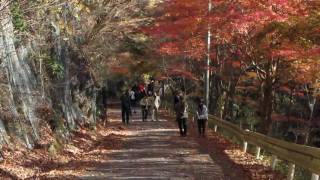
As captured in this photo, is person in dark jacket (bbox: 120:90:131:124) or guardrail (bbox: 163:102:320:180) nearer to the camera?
guardrail (bbox: 163:102:320:180)

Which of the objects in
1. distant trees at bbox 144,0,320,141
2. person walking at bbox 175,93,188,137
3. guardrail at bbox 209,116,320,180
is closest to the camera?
guardrail at bbox 209,116,320,180

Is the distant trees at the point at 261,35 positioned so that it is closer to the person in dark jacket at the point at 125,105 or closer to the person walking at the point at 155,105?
the person walking at the point at 155,105

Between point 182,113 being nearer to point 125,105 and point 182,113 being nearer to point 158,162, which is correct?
point 158,162

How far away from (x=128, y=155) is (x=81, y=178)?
449 centimetres

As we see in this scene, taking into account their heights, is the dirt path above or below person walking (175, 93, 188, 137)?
below

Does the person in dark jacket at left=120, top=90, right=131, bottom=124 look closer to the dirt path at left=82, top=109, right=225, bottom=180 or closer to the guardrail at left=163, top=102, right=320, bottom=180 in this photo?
the dirt path at left=82, top=109, right=225, bottom=180

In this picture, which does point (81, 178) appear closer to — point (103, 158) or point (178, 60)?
point (103, 158)

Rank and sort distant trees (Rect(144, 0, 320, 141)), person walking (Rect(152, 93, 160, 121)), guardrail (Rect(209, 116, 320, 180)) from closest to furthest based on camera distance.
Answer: guardrail (Rect(209, 116, 320, 180)) → distant trees (Rect(144, 0, 320, 141)) → person walking (Rect(152, 93, 160, 121))

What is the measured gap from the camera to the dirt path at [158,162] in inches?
468

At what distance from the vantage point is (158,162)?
14.0 metres

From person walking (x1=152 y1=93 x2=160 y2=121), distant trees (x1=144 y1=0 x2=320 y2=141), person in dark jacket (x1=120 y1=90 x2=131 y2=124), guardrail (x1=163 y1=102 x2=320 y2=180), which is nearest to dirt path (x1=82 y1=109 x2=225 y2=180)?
guardrail (x1=163 y1=102 x2=320 y2=180)

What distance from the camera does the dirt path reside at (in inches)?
468

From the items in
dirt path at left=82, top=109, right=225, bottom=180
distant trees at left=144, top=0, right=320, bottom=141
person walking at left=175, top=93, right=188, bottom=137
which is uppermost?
distant trees at left=144, top=0, right=320, bottom=141

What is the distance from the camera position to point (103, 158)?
50.2 ft
